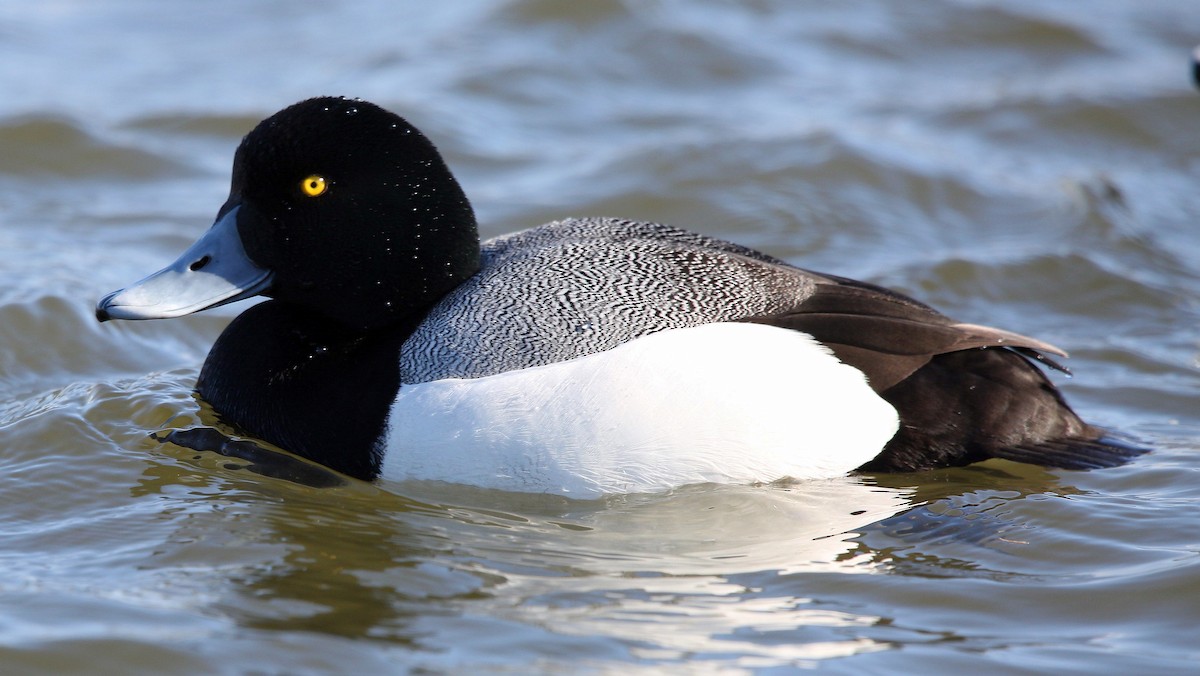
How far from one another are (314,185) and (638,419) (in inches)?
53.3

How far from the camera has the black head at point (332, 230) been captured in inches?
180

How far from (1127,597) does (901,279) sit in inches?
Result: 128

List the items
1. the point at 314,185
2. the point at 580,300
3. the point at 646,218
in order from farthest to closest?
the point at 646,218, the point at 314,185, the point at 580,300

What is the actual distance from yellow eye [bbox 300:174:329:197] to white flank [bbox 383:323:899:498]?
78 cm

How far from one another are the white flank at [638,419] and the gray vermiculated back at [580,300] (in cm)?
6

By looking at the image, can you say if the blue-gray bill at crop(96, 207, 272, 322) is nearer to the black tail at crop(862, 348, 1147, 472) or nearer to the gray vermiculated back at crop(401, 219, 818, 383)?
the gray vermiculated back at crop(401, 219, 818, 383)

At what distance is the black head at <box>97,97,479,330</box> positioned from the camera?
4566mm

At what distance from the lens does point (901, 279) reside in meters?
7.13


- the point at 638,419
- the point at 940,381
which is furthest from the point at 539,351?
the point at 940,381

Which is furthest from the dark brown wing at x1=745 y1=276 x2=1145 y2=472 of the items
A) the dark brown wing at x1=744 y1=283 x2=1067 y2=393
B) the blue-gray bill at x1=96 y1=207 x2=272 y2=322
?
the blue-gray bill at x1=96 y1=207 x2=272 y2=322

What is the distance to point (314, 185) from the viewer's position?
4.58m

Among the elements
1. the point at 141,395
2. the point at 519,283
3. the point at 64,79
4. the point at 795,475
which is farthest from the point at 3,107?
the point at 795,475

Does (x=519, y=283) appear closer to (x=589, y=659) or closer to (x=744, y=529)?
(x=744, y=529)

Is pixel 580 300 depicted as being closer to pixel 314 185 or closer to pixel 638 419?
pixel 638 419
